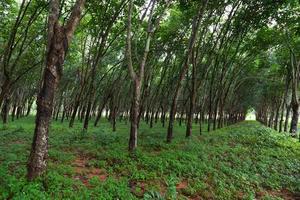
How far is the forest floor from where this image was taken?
6715 mm

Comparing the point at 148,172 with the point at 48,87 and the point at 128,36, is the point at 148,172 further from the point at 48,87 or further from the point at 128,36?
the point at 128,36

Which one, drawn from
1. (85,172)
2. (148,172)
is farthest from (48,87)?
(148,172)

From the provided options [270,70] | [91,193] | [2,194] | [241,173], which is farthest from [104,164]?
[270,70]

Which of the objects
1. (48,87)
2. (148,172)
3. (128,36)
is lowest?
(148,172)

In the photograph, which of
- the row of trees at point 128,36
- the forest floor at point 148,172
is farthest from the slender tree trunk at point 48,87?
the forest floor at point 148,172

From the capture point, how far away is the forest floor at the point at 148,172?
22.0 feet

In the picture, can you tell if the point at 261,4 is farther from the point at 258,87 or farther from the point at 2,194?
the point at 258,87

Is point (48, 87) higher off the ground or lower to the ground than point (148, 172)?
higher

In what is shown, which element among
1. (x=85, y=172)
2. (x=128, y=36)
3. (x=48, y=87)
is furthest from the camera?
(x=128, y=36)

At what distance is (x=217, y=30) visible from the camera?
66.1 ft

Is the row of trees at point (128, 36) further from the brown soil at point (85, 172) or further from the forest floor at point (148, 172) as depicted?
the brown soil at point (85, 172)

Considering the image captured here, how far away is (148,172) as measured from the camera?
8.99 m

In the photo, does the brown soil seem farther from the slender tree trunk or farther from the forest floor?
the slender tree trunk

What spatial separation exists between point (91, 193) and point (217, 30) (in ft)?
55.4
